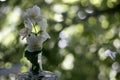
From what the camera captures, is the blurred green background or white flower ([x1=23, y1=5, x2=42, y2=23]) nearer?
white flower ([x1=23, y1=5, x2=42, y2=23])

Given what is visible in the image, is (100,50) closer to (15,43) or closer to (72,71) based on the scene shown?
A: (72,71)

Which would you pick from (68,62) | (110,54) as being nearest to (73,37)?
(68,62)

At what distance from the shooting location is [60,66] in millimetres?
2693

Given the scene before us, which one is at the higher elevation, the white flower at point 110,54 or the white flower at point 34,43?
the white flower at point 110,54

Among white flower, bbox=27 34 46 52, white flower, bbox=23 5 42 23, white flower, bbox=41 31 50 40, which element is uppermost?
white flower, bbox=23 5 42 23

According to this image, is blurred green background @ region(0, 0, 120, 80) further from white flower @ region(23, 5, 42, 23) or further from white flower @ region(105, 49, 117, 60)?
white flower @ region(23, 5, 42, 23)

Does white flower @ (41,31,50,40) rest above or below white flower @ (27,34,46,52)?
above

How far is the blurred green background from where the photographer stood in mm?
2688

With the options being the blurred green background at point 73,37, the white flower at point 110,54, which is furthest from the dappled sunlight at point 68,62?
the white flower at point 110,54

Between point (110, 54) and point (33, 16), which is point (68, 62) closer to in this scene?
point (110, 54)

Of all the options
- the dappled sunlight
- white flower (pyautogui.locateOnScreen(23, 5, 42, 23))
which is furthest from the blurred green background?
white flower (pyautogui.locateOnScreen(23, 5, 42, 23))

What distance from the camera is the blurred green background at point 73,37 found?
2688 mm

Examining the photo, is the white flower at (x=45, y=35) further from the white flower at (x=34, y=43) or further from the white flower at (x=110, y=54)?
the white flower at (x=110, y=54)

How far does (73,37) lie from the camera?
2781 millimetres
